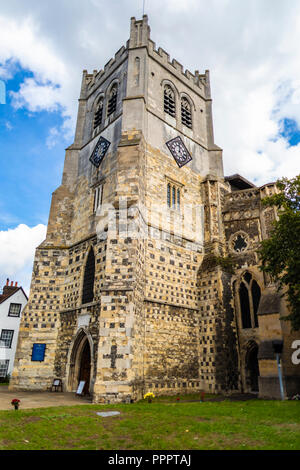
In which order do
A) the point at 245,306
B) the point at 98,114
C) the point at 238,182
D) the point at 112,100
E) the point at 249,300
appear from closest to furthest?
the point at 249,300
the point at 245,306
the point at 112,100
the point at 98,114
the point at 238,182

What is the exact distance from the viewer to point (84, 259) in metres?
19.7

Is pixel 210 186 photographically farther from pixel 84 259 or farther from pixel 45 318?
pixel 45 318

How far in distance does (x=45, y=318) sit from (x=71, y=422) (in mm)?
11707

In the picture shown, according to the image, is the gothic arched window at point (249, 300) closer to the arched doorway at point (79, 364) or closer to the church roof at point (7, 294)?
the arched doorway at point (79, 364)

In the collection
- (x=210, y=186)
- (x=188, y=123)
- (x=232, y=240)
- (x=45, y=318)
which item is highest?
(x=188, y=123)

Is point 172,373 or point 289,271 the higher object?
point 289,271

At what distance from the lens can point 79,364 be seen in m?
18.0

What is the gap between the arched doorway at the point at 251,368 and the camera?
18.3m

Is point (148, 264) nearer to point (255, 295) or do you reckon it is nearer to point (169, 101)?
point (255, 295)

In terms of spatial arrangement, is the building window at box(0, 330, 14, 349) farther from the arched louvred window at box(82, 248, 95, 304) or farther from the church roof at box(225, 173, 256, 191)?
the church roof at box(225, 173, 256, 191)

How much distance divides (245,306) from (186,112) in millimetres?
15535

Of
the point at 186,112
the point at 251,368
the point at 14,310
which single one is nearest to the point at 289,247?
the point at 251,368
